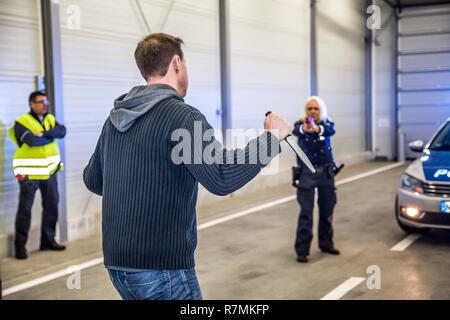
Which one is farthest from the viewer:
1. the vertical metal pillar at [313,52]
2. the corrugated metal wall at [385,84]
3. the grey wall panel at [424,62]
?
the corrugated metal wall at [385,84]

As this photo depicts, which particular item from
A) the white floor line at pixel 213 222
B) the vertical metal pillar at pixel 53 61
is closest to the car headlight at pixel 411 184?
the white floor line at pixel 213 222

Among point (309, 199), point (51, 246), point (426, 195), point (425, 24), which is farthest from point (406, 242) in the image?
point (425, 24)

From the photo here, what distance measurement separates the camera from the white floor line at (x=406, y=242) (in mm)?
7438

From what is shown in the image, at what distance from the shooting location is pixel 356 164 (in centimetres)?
1812

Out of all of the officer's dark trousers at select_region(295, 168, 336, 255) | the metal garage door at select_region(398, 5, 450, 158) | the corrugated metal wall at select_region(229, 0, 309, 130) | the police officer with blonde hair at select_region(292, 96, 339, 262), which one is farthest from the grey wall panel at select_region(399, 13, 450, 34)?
the officer's dark trousers at select_region(295, 168, 336, 255)

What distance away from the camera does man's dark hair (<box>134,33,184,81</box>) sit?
239 cm

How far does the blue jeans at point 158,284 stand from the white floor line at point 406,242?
5478mm

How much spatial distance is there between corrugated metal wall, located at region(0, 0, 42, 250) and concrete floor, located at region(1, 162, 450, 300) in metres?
0.76

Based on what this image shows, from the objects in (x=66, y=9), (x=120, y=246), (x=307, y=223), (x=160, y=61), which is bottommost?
(x=307, y=223)

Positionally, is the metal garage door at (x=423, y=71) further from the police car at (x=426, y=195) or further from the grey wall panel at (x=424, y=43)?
the police car at (x=426, y=195)
